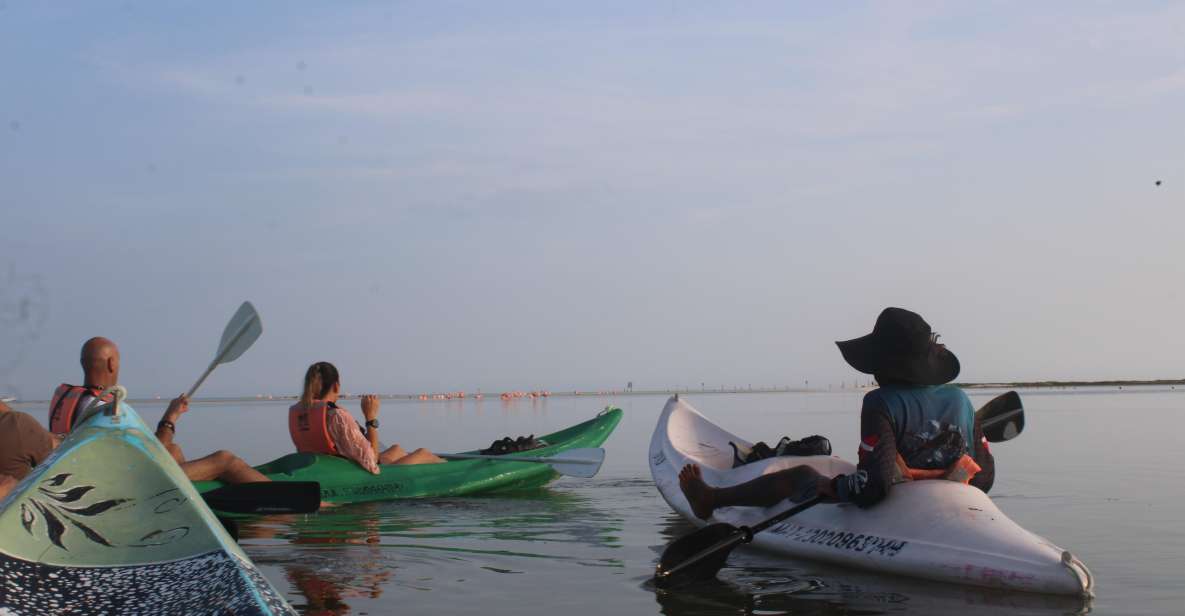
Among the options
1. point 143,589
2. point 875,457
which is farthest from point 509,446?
point 143,589

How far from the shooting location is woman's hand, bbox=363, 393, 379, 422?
9.63 meters

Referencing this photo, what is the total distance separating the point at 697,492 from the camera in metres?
7.52

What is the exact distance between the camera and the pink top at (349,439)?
9.54 metres

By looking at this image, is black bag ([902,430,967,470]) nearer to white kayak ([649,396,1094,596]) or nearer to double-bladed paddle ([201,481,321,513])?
white kayak ([649,396,1094,596])

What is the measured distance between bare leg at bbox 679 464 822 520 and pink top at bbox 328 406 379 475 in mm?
3463

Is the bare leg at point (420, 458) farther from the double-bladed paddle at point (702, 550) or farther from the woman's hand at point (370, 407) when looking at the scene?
the double-bladed paddle at point (702, 550)

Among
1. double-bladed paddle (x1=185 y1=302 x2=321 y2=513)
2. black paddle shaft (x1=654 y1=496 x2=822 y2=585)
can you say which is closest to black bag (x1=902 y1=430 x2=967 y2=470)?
black paddle shaft (x1=654 y1=496 x2=822 y2=585)

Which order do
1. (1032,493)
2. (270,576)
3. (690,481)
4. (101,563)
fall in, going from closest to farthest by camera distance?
(101,563), (270,576), (690,481), (1032,493)

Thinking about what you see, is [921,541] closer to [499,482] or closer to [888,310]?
[888,310]

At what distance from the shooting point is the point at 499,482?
1098 cm

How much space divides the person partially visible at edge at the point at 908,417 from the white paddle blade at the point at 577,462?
4.93 m

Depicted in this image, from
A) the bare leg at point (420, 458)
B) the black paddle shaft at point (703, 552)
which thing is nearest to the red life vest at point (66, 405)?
the black paddle shaft at point (703, 552)

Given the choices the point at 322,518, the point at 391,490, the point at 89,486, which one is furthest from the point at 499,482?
the point at 89,486

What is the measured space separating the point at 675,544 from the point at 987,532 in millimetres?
1626
